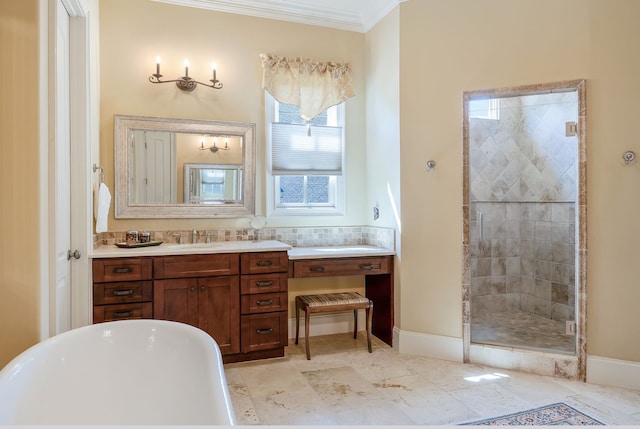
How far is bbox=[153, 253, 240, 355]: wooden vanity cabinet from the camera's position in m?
2.77

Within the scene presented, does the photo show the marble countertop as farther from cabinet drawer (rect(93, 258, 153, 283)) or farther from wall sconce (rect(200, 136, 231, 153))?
wall sconce (rect(200, 136, 231, 153))

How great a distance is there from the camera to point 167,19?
329 centimetres

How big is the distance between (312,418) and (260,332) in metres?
0.91

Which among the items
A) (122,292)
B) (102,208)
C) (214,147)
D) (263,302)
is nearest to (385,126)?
(214,147)

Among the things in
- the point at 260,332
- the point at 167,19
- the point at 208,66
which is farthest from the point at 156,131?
the point at 260,332

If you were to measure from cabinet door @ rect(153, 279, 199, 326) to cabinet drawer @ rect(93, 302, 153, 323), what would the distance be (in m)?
0.05

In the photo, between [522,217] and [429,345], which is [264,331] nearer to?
[429,345]

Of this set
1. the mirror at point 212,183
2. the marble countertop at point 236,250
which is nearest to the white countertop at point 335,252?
the marble countertop at point 236,250

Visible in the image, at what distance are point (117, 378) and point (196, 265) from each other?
1.04 m

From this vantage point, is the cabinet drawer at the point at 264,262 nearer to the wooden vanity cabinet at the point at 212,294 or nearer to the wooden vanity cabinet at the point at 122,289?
the wooden vanity cabinet at the point at 212,294

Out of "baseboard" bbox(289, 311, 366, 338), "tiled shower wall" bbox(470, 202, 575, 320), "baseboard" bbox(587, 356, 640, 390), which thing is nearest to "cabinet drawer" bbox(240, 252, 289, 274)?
"baseboard" bbox(289, 311, 366, 338)

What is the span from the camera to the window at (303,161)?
3594 mm

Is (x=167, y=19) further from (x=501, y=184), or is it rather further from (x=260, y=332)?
(x=501, y=184)

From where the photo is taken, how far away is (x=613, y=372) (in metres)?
2.58
